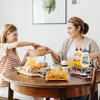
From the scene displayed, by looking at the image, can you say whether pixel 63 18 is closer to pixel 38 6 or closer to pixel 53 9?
pixel 53 9

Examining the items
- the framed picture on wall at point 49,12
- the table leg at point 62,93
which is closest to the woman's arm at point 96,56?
the table leg at point 62,93

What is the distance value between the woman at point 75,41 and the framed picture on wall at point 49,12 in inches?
21.4

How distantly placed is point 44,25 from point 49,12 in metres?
0.24

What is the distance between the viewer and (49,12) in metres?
3.22

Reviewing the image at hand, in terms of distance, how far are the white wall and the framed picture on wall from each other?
0.07 meters

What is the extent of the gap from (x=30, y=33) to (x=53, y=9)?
24.7 inches

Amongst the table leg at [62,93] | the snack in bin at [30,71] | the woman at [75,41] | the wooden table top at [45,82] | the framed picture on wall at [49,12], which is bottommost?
the table leg at [62,93]

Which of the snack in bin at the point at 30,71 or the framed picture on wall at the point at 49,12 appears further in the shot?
the framed picture on wall at the point at 49,12

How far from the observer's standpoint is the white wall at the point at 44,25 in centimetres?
284

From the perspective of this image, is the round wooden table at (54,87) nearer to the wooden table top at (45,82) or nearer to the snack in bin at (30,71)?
the wooden table top at (45,82)

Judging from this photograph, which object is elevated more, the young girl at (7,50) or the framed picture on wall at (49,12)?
the framed picture on wall at (49,12)

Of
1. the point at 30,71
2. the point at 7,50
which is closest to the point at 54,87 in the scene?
the point at 30,71

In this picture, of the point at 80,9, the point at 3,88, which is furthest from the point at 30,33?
the point at 3,88

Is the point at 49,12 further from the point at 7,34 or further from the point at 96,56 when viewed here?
the point at 96,56
